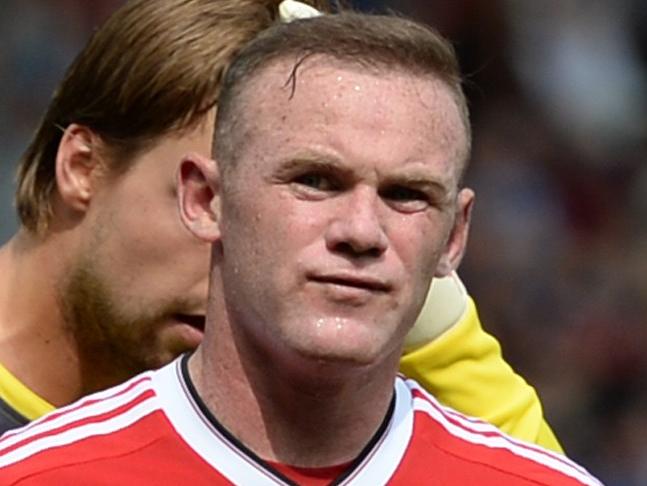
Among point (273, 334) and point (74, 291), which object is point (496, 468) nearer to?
point (273, 334)

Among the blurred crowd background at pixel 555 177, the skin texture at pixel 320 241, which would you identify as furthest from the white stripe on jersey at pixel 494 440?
the blurred crowd background at pixel 555 177

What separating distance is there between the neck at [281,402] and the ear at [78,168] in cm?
95

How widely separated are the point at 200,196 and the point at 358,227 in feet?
1.00

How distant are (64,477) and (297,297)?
392mm

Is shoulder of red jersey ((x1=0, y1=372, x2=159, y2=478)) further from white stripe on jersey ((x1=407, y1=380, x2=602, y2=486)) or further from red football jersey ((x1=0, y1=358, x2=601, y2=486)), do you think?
white stripe on jersey ((x1=407, y1=380, x2=602, y2=486))

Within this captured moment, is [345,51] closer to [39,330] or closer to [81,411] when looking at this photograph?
[81,411]

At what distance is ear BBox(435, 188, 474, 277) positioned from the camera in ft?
8.52

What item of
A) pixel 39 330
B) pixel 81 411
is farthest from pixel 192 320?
pixel 81 411

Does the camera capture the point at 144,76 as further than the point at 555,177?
No

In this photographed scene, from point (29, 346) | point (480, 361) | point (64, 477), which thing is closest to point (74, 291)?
point (29, 346)

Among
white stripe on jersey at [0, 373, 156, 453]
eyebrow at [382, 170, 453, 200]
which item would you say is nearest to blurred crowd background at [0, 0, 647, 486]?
white stripe on jersey at [0, 373, 156, 453]

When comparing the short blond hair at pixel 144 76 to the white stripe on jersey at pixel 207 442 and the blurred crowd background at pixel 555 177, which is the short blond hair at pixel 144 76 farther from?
the blurred crowd background at pixel 555 177

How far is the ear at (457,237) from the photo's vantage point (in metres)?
2.60

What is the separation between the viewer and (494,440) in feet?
8.94
